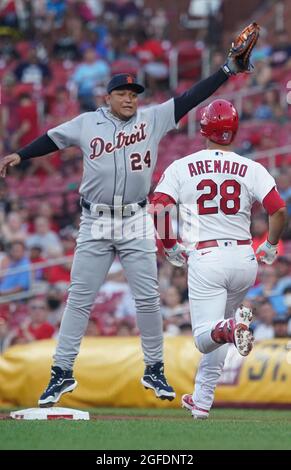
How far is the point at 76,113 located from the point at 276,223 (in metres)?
10.8

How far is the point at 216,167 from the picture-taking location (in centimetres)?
768

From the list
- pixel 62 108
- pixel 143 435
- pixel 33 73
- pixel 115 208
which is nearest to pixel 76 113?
pixel 62 108

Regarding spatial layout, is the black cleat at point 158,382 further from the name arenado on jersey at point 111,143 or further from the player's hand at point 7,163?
the player's hand at point 7,163

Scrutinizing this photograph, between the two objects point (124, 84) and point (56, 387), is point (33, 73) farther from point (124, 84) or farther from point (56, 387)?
point (56, 387)

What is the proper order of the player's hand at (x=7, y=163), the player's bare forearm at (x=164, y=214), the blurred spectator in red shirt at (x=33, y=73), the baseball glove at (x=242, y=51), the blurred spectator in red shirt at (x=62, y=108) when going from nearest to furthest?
the player's bare forearm at (x=164, y=214), the baseball glove at (x=242, y=51), the player's hand at (x=7, y=163), the blurred spectator in red shirt at (x=62, y=108), the blurred spectator in red shirt at (x=33, y=73)

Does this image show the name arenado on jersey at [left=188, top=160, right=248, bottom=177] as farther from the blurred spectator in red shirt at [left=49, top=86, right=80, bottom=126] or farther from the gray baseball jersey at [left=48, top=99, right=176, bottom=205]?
the blurred spectator in red shirt at [left=49, top=86, right=80, bottom=126]

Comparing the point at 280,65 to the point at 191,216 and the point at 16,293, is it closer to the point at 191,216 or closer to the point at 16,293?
the point at 16,293

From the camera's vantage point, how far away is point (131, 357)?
1095 centimetres

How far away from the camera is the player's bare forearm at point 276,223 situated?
758 cm

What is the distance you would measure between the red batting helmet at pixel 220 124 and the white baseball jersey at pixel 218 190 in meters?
0.17

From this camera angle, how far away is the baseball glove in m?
8.03

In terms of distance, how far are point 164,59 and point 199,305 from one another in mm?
12782


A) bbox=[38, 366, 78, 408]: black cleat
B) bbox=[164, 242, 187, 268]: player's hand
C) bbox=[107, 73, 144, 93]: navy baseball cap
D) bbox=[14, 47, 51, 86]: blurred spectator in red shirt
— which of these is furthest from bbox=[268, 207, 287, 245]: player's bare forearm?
bbox=[14, 47, 51, 86]: blurred spectator in red shirt

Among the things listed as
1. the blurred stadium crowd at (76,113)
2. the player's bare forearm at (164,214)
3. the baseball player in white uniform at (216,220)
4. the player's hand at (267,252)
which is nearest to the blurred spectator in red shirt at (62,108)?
the blurred stadium crowd at (76,113)
